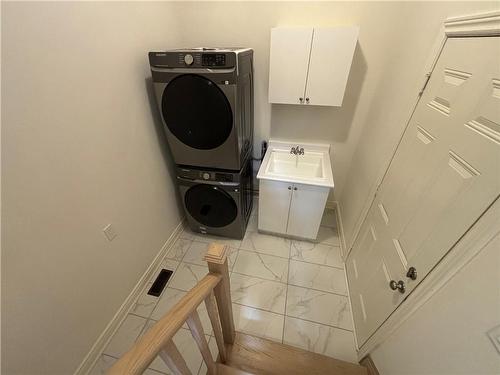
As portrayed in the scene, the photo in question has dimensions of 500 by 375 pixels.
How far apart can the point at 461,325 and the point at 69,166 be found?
1644 mm

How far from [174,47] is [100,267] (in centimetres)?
172

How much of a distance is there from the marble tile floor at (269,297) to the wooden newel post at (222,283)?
35cm

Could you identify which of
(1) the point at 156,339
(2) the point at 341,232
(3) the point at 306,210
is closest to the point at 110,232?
(1) the point at 156,339

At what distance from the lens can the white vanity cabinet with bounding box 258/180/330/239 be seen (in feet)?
5.44

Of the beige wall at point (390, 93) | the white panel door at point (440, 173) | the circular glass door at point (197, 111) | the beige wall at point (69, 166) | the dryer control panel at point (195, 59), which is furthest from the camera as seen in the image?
the circular glass door at point (197, 111)

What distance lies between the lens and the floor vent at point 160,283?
1.62 m

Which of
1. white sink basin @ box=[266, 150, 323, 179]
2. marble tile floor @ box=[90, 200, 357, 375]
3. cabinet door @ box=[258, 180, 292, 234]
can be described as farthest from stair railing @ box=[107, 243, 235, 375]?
white sink basin @ box=[266, 150, 323, 179]

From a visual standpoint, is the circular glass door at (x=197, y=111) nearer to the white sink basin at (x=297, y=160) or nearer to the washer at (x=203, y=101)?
the washer at (x=203, y=101)

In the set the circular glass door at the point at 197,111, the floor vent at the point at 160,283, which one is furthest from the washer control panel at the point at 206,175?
the floor vent at the point at 160,283

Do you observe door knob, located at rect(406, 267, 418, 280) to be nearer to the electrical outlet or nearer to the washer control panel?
the washer control panel

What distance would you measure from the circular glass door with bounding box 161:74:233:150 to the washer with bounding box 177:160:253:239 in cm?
29

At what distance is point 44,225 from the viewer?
90 centimetres

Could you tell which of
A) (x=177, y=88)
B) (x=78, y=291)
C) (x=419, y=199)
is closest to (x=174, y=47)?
(x=177, y=88)

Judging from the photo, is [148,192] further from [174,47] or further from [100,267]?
[174,47]
